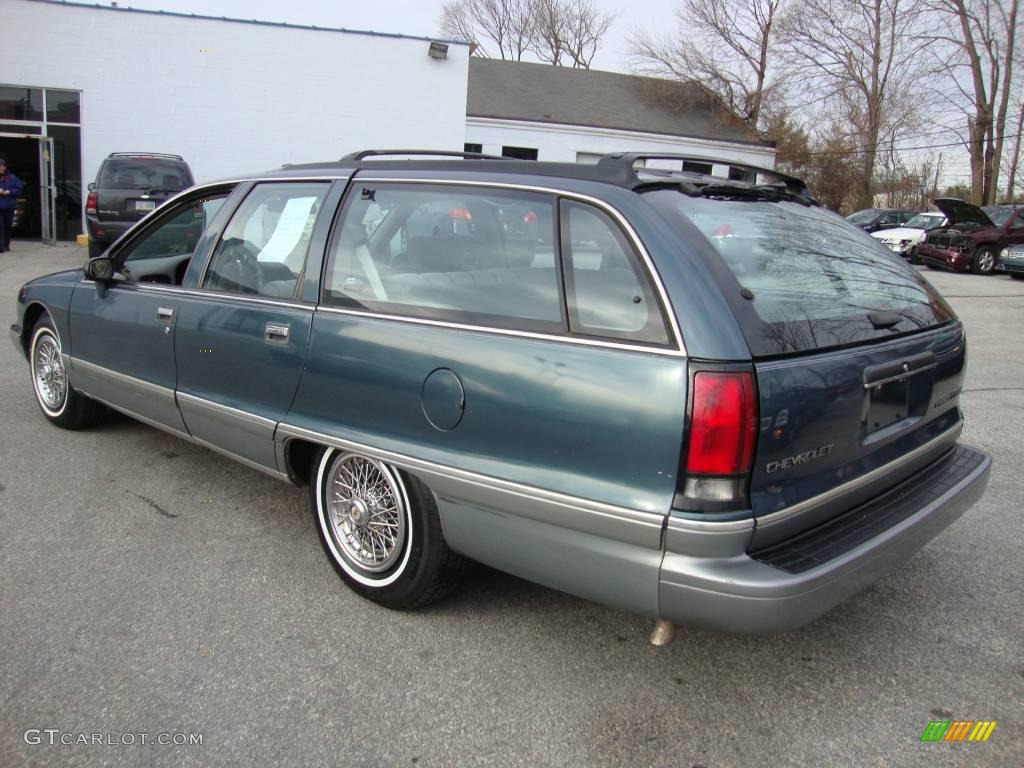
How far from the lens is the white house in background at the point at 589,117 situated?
27406 mm

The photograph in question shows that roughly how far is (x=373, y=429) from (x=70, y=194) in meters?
18.7

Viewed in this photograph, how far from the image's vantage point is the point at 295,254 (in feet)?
11.2

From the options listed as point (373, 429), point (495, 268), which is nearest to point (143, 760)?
point (373, 429)

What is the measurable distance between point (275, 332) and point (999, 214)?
74.6 feet

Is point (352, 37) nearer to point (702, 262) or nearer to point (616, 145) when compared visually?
point (616, 145)

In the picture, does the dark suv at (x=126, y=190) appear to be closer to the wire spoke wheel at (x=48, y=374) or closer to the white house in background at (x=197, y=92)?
the white house in background at (x=197, y=92)

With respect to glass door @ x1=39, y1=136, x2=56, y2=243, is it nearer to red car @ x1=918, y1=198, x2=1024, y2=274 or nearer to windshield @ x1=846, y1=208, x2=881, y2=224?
red car @ x1=918, y1=198, x2=1024, y2=274

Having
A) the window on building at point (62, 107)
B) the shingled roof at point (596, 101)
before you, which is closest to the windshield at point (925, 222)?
the shingled roof at point (596, 101)

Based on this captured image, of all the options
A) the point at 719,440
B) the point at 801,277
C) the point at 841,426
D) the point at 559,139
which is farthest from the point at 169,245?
the point at 559,139

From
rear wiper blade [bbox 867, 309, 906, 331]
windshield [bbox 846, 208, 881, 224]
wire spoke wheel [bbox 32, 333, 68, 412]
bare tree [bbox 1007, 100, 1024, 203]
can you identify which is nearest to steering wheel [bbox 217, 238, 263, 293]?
wire spoke wheel [bbox 32, 333, 68, 412]

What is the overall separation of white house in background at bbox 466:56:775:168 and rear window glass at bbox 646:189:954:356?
→ 22832mm

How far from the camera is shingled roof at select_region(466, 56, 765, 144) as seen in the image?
2828 cm

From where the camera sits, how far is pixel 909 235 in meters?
22.1

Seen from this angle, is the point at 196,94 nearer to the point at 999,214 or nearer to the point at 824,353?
the point at 824,353
